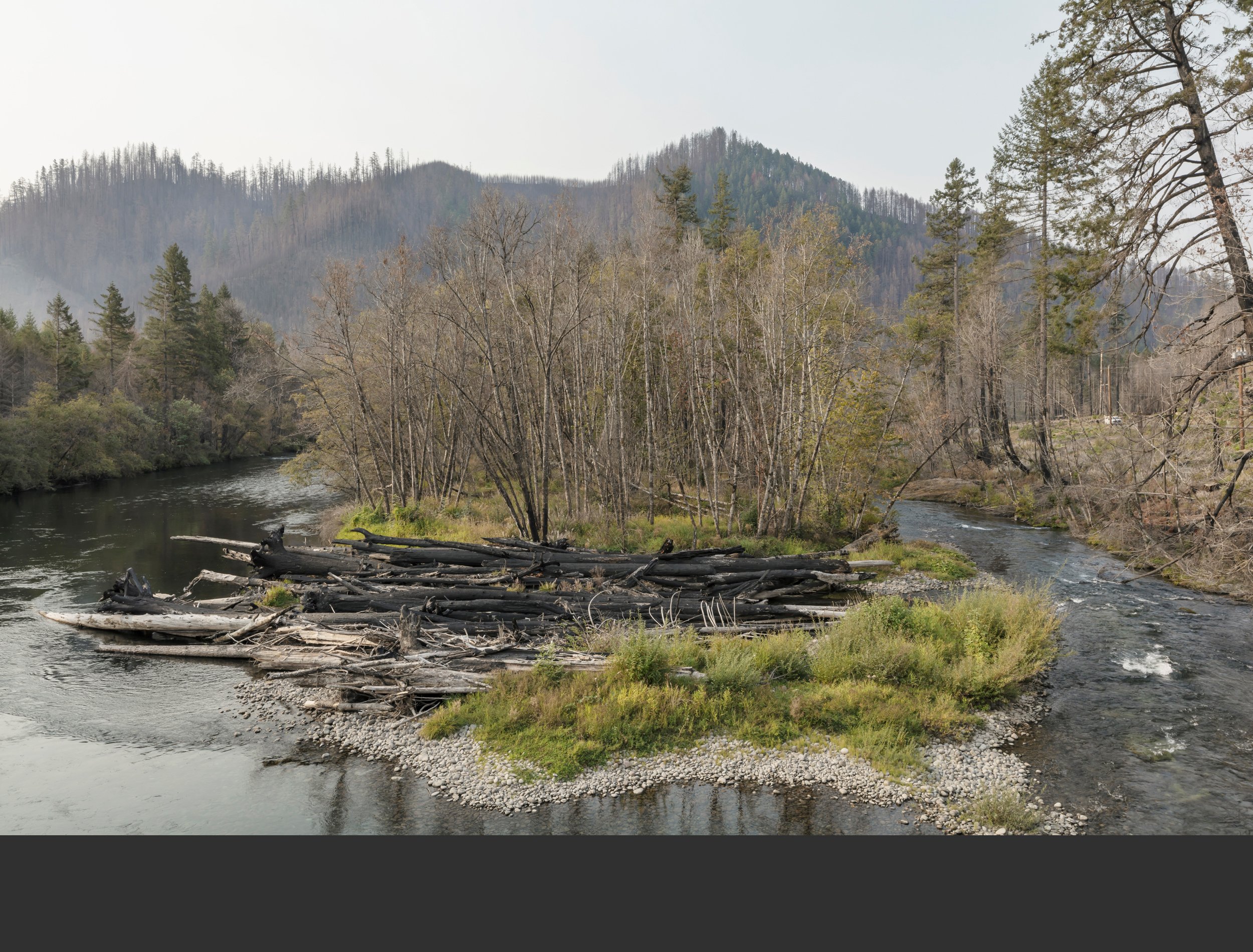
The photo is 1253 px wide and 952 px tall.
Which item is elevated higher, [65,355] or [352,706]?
[65,355]

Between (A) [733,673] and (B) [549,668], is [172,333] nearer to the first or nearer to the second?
(B) [549,668]

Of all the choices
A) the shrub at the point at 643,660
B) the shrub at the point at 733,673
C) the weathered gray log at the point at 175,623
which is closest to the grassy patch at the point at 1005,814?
the shrub at the point at 733,673

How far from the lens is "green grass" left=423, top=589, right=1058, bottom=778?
8.34m

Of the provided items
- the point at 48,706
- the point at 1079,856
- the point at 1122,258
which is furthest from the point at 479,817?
the point at 1122,258

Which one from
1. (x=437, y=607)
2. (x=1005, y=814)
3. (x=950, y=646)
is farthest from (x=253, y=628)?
(x=950, y=646)

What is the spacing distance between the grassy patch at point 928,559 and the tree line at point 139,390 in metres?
31.4

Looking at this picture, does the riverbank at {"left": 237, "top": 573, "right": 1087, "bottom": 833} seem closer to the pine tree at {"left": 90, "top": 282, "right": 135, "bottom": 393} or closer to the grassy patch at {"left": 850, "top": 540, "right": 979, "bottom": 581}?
the grassy patch at {"left": 850, "top": 540, "right": 979, "bottom": 581}

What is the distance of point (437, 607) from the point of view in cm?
1144

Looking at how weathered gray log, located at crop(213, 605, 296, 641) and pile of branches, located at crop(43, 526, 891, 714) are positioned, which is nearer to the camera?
pile of branches, located at crop(43, 526, 891, 714)

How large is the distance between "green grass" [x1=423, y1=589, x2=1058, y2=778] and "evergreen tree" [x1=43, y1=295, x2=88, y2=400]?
44.2m

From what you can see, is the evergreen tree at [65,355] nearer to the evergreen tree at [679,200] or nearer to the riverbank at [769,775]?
the evergreen tree at [679,200]

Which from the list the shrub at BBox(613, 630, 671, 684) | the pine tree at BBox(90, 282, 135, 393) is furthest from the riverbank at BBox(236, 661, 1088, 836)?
the pine tree at BBox(90, 282, 135, 393)

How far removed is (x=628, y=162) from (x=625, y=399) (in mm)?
166135

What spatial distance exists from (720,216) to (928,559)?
104 ft
